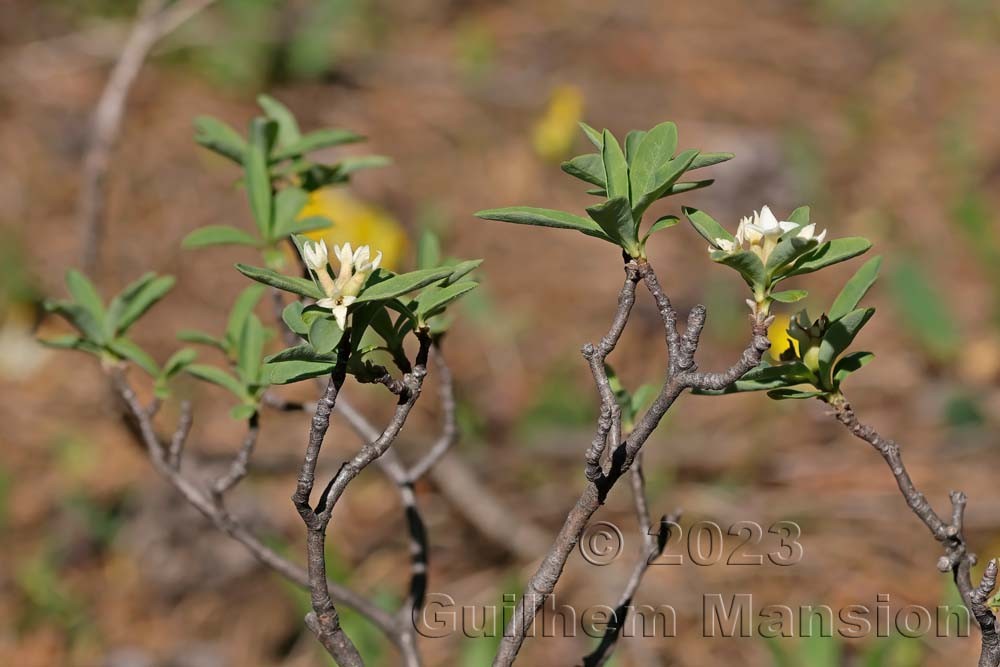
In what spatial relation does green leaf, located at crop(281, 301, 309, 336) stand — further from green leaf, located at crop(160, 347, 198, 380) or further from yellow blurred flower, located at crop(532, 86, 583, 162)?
yellow blurred flower, located at crop(532, 86, 583, 162)

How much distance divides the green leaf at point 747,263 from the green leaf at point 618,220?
0.26 feet

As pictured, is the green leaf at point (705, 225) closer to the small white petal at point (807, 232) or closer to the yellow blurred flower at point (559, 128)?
the small white petal at point (807, 232)

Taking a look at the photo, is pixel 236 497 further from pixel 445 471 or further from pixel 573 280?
pixel 573 280

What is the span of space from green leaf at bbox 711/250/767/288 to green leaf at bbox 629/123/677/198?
0.09 metres

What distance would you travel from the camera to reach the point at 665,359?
3152mm

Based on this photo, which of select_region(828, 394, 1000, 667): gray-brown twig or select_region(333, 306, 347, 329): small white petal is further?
select_region(828, 394, 1000, 667): gray-brown twig

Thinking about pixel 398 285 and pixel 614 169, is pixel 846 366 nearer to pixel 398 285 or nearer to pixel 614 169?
pixel 614 169

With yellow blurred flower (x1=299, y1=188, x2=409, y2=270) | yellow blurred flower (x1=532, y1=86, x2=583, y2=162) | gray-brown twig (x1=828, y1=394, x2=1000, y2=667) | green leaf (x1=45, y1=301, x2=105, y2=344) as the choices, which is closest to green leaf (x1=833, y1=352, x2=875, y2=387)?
gray-brown twig (x1=828, y1=394, x2=1000, y2=667)

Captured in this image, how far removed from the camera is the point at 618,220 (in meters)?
0.83

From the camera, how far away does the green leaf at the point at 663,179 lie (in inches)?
32.6

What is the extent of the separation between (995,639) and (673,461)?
1744 mm

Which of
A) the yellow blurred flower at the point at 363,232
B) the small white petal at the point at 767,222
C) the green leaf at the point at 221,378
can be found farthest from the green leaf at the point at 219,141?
the yellow blurred flower at the point at 363,232

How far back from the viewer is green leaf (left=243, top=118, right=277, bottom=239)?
1214 mm

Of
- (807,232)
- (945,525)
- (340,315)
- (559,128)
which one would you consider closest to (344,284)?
(340,315)
